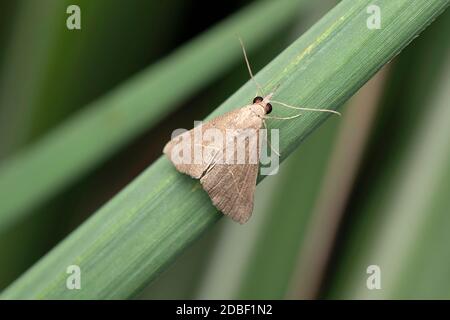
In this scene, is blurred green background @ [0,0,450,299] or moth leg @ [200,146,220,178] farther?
blurred green background @ [0,0,450,299]

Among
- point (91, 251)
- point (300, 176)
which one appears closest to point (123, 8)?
point (300, 176)

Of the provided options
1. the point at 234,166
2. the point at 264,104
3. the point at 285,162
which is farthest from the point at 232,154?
the point at 285,162

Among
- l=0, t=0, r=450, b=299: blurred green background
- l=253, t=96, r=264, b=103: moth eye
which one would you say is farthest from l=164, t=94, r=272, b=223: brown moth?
l=0, t=0, r=450, b=299: blurred green background

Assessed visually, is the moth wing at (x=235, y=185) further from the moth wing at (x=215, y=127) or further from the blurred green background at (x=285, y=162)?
the blurred green background at (x=285, y=162)

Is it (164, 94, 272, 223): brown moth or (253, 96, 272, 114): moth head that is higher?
(253, 96, 272, 114): moth head

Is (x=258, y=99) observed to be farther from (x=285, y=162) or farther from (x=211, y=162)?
(x=285, y=162)

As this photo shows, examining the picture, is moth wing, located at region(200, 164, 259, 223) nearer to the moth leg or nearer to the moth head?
the moth leg

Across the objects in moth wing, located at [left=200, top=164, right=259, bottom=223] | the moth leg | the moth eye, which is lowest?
moth wing, located at [left=200, top=164, right=259, bottom=223]
